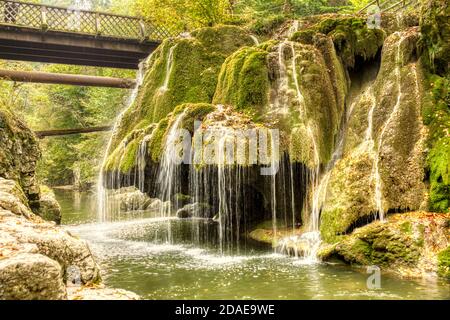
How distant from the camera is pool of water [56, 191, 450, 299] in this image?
8117mm

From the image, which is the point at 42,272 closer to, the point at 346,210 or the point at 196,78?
the point at 346,210

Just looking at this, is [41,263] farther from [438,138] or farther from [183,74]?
[183,74]

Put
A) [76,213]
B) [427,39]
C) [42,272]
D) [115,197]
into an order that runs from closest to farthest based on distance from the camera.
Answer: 1. [42,272]
2. [427,39]
3. [76,213]
4. [115,197]

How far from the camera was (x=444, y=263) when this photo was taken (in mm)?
8859

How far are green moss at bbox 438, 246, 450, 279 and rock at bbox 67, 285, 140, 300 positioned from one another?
20.0ft

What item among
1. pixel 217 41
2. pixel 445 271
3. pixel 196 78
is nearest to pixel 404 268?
pixel 445 271

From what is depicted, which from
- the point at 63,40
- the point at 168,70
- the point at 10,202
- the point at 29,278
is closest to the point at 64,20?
the point at 63,40

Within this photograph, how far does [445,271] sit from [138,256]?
308 inches

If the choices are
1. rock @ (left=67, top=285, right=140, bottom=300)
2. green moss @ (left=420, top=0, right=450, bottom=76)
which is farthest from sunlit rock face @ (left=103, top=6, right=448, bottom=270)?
rock @ (left=67, top=285, right=140, bottom=300)

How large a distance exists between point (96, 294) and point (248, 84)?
353 inches

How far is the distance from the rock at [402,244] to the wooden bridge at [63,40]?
18356 mm

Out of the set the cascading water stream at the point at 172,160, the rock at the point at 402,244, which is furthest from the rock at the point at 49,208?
the rock at the point at 402,244

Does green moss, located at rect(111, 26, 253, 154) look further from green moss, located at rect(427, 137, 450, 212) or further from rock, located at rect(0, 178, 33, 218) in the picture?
green moss, located at rect(427, 137, 450, 212)

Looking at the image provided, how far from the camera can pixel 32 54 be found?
25.4m
